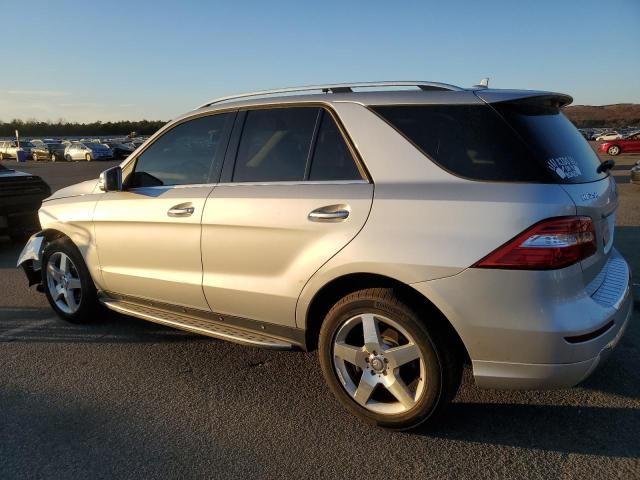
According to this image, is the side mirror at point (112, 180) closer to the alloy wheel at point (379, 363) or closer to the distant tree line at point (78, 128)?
the alloy wheel at point (379, 363)

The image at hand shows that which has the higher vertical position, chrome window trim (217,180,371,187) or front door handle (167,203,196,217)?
chrome window trim (217,180,371,187)

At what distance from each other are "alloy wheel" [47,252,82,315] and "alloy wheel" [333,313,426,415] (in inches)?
104

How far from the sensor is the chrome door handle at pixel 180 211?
3416 millimetres

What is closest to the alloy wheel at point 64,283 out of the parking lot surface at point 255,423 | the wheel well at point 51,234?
the wheel well at point 51,234

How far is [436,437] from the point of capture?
9.12 ft

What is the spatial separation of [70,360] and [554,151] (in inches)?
138

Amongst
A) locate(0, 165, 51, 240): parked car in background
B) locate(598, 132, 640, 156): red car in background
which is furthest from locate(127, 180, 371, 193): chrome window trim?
locate(598, 132, 640, 156): red car in background

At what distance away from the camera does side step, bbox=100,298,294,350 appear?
10.6 ft

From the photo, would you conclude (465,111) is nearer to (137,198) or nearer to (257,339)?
(257,339)

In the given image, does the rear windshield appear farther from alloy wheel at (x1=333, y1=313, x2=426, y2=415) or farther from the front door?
the front door

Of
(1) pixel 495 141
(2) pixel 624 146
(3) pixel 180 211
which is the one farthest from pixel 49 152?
(1) pixel 495 141

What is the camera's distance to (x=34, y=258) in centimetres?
476

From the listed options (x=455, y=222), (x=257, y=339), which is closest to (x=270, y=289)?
(x=257, y=339)

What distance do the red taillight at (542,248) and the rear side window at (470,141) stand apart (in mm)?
232
